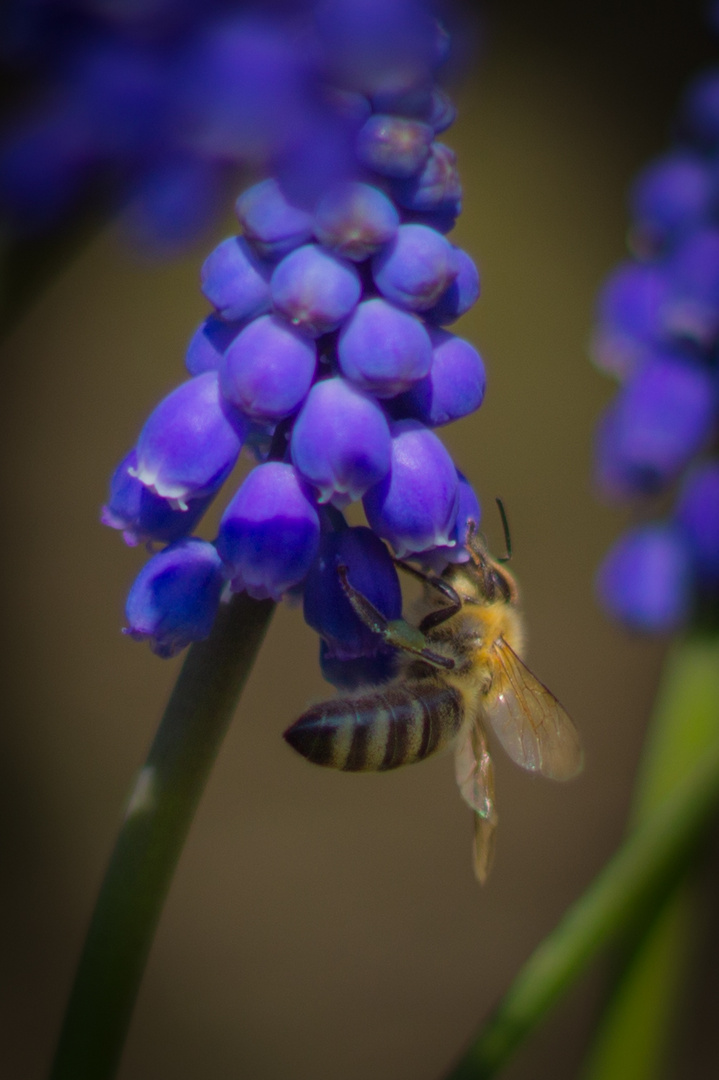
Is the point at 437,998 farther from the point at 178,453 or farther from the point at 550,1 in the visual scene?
the point at 550,1

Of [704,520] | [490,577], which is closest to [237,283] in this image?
[490,577]

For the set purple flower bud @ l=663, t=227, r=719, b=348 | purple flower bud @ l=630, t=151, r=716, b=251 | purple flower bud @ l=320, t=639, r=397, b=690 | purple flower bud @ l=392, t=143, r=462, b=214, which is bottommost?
purple flower bud @ l=320, t=639, r=397, b=690

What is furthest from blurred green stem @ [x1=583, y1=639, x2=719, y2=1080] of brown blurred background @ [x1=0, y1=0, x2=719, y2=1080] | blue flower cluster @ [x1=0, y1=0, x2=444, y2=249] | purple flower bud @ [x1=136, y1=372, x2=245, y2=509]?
brown blurred background @ [x1=0, y1=0, x2=719, y2=1080]

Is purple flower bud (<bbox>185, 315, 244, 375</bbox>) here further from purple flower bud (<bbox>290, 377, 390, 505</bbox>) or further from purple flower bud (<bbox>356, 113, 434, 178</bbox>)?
purple flower bud (<bbox>356, 113, 434, 178</bbox>)

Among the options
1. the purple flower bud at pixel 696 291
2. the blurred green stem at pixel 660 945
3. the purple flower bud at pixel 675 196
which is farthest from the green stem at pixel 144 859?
the purple flower bud at pixel 675 196

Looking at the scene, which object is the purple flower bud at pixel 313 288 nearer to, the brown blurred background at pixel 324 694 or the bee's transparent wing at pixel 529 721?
the bee's transparent wing at pixel 529 721

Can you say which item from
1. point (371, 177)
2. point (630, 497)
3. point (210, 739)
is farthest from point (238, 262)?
point (630, 497)
